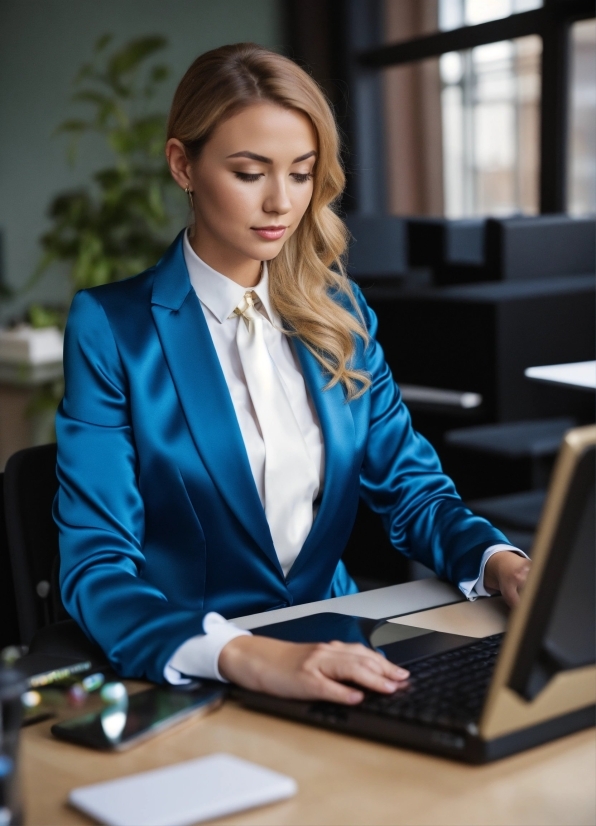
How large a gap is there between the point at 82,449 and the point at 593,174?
4.12 metres

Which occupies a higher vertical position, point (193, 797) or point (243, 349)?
point (243, 349)

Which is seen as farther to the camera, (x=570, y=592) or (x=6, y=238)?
(x=6, y=238)

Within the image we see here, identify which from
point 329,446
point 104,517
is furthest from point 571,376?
point 104,517

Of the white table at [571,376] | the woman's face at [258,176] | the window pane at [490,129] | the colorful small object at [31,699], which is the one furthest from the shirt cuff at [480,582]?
the window pane at [490,129]

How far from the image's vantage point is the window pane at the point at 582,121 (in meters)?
4.58

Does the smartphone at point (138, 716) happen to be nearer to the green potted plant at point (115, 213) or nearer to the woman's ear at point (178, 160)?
the woman's ear at point (178, 160)

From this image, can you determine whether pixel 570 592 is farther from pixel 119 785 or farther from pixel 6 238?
pixel 6 238

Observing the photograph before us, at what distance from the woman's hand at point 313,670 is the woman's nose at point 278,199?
604 millimetres

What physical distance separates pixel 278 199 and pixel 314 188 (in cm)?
18

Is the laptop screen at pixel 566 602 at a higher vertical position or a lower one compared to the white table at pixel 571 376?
higher

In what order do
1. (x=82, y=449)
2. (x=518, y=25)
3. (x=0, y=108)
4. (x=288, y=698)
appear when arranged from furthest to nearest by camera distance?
(x=0, y=108)
(x=518, y=25)
(x=82, y=449)
(x=288, y=698)

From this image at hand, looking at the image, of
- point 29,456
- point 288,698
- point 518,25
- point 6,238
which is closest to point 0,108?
point 6,238

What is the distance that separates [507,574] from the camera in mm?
1367

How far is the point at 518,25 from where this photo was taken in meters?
4.68
